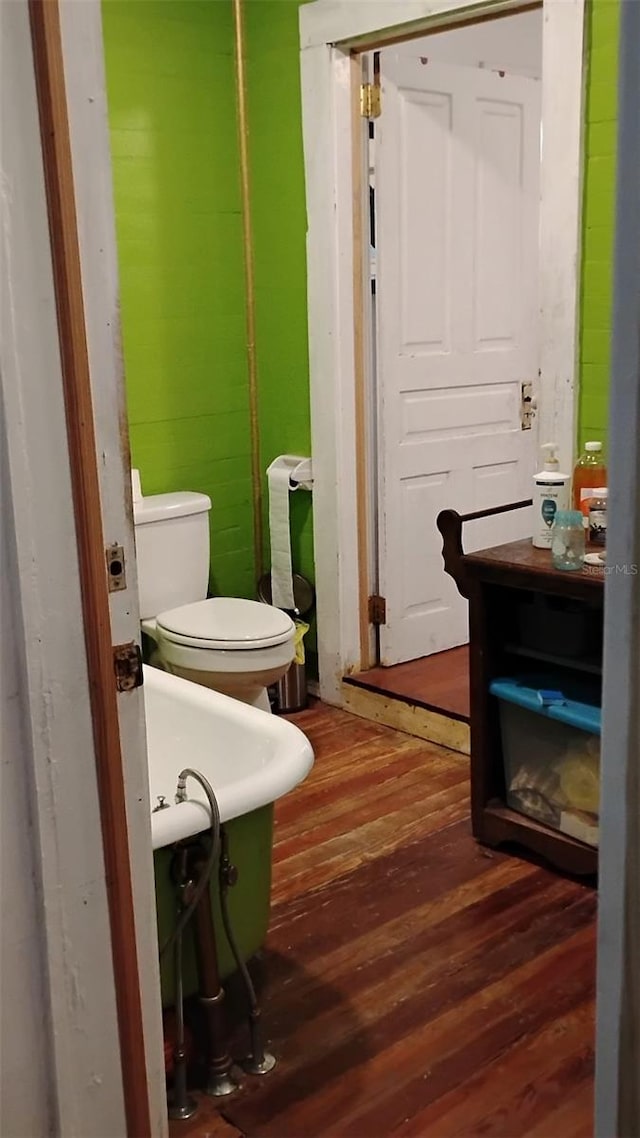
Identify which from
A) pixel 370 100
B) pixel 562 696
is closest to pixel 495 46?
pixel 370 100

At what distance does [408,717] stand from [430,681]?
19 centimetres

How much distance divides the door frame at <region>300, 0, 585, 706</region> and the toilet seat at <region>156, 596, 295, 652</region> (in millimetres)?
449

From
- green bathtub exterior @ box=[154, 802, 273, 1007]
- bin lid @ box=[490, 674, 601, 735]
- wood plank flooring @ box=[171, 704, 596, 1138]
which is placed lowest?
wood plank flooring @ box=[171, 704, 596, 1138]

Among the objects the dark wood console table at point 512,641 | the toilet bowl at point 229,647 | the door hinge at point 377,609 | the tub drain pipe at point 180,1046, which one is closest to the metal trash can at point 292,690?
the door hinge at point 377,609

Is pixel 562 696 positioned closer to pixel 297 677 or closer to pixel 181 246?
pixel 297 677

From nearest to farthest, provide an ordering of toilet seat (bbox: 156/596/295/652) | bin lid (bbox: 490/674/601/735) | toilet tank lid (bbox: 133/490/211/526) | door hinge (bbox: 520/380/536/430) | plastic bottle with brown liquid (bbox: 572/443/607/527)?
bin lid (bbox: 490/674/601/735)
plastic bottle with brown liquid (bbox: 572/443/607/527)
toilet seat (bbox: 156/596/295/652)
toilet tank lid (bbox: 133/490/211/526)
door hinge (bbox: 520/380/536/430)

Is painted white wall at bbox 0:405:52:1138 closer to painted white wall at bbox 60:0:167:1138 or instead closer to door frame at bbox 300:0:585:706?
painted white wall at bbox 60:0:167:1138

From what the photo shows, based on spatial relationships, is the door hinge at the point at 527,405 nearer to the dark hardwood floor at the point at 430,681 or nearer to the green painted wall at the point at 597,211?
the dark hardwood floor at the point at 430,681

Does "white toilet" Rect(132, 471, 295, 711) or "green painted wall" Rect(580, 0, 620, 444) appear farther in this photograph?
"white toilet" Rect(132, 471, 295, 711)

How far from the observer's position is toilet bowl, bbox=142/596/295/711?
3051 millimetres

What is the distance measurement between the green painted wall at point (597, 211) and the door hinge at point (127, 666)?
1.51m

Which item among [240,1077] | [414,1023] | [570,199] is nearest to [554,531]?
[570,199]

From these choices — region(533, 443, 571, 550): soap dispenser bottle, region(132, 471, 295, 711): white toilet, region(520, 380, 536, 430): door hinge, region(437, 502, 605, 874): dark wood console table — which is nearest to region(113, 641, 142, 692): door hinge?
region(437, 502, 605, 874): dark wood console table

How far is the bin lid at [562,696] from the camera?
2441 millimetres
